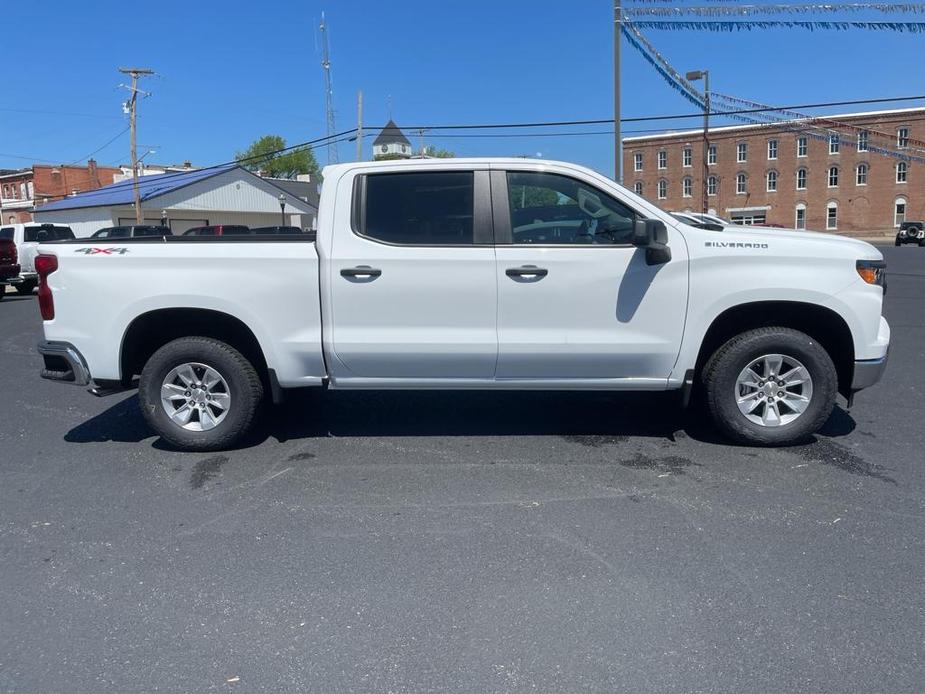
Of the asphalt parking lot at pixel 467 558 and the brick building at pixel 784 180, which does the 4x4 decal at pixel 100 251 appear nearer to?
the asphalt parking lot at pixel 467 558

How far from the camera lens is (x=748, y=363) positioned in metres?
5.30

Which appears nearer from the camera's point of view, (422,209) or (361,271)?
(361,271)

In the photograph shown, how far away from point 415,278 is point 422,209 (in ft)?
1.70

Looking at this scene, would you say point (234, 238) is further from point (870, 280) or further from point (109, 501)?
point (870, 280)

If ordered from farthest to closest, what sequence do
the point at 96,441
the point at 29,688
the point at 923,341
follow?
the point at 923,341, the point at 96,441, the point at 29,688

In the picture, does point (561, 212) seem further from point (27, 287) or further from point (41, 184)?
point (41, 184)

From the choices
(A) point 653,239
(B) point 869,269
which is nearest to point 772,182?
(B) point 869,269

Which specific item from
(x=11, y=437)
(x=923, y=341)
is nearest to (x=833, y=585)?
(x=11, y=437)

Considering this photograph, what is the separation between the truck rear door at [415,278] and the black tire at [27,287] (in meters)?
19.8

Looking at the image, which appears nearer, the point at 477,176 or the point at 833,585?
the point at 833,585

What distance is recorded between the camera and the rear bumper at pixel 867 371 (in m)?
5.21

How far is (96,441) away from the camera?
597cm

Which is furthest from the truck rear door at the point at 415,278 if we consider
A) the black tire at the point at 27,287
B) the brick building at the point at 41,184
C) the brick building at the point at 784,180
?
the brick building at the point at 41,184

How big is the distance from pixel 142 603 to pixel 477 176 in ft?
11.1
